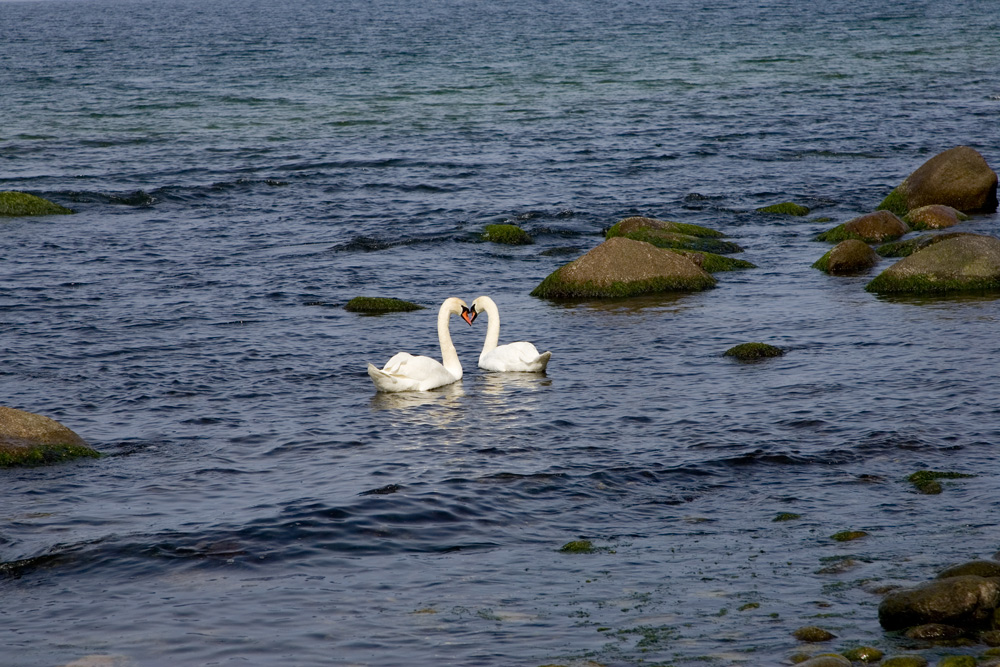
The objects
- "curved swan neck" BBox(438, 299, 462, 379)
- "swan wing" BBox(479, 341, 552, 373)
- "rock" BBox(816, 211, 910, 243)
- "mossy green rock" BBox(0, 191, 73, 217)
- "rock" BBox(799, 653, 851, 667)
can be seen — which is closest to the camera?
"rock" BBox(799, 653, 851, 667)

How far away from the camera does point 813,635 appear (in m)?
6.72

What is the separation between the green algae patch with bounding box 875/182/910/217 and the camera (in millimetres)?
21969

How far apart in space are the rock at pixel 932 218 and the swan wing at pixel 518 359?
952 centimetres

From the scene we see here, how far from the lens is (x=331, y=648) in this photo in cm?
697

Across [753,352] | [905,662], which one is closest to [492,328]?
[753,352]

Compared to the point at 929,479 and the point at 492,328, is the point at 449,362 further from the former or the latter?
the point at 929,479

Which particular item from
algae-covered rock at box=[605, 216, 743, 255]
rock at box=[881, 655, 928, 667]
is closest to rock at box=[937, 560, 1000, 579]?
rock at box=[881, 655, 928, 667]

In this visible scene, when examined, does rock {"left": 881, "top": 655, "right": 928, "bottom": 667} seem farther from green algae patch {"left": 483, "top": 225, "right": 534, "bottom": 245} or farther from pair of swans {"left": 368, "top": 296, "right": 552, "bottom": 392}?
green algae patch {"left": 483, "top": 225, "right": 534, "bottom": 245}

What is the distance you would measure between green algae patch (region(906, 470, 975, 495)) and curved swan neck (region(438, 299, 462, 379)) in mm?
5647

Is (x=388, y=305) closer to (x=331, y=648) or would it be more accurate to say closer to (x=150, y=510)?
(x=150, y=510)

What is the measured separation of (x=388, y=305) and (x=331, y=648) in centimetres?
972

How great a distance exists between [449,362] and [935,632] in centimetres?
790

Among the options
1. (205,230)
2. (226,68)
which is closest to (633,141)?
(205,230)

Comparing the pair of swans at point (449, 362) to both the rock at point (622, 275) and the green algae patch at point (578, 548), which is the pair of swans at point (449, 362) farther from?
the green algae patch at point (578, 548)
